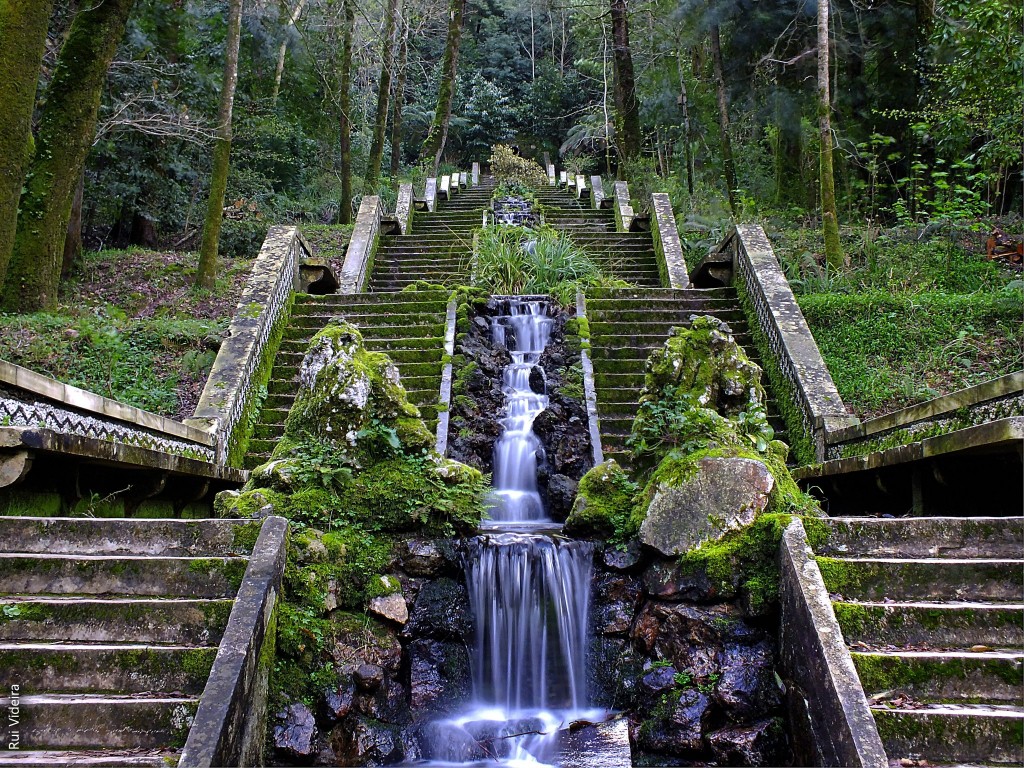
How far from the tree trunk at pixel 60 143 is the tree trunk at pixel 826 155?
1015 cm

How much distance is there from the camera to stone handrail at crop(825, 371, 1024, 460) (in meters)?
5.21

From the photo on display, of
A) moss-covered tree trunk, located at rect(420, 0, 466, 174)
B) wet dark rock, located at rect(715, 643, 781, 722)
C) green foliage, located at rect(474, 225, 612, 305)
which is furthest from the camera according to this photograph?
moss-covered tree trunk, located at rect(420, 0, 466, 174)

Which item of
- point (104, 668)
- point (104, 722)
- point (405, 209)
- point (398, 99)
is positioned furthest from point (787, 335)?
point (398, 99)

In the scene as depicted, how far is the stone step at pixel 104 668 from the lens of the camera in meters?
4.01

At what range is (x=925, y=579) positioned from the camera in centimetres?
455

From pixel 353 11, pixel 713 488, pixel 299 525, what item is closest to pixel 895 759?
pixel 713 488

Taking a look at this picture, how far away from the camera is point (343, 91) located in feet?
57.9

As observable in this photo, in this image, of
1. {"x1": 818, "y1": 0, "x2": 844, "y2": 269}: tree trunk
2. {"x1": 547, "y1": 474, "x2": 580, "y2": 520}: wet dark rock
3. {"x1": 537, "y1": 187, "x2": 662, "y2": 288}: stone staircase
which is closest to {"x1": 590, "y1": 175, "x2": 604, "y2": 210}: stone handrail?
{"x1": 537, "y1": 187, "x2": 662, "y2": 288}: stone staircase

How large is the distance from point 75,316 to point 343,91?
8.96m

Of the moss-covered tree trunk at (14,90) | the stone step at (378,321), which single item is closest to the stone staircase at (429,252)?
the stone step at (378,321)

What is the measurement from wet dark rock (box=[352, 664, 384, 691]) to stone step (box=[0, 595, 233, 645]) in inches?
39.9

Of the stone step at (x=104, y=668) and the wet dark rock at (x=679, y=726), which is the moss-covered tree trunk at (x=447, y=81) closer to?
the wet dark rock at (x=679, y=726)

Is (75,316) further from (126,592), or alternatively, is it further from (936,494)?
(936,494)

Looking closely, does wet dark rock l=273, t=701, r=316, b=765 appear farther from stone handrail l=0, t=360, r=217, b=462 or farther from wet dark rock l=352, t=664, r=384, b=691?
stone handrail l=0, t=360, r=217, b=462
